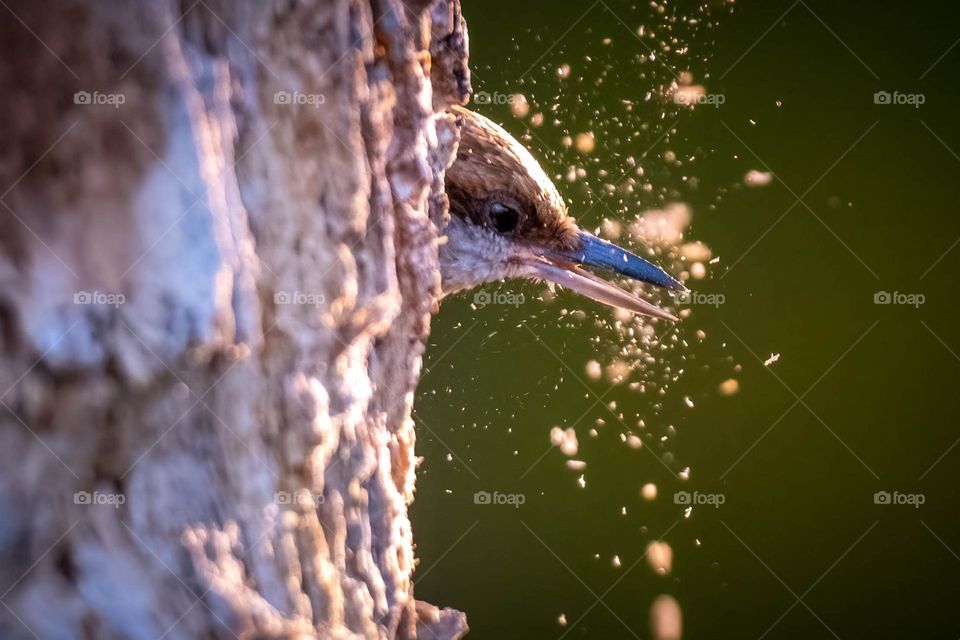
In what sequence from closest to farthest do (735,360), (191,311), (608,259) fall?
(191,311) < (608,259) < (735,360)

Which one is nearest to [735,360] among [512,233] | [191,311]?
[512,233]

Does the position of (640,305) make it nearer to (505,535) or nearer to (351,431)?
(351,431)

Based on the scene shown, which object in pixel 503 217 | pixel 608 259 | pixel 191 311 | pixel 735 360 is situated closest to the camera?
pixel 191 311

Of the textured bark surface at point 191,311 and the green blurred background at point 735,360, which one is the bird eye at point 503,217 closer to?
the green blurred background at point 735,360

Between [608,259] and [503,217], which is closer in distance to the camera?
[503,217]

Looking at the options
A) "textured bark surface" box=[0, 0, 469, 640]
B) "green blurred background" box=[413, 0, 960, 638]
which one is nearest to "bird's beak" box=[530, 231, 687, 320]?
"green blurred background" box=[413, 0, 960, 638]

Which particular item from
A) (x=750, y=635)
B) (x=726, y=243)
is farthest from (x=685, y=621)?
(x=726, y=243)

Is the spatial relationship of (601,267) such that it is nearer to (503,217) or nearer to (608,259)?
(608,259)

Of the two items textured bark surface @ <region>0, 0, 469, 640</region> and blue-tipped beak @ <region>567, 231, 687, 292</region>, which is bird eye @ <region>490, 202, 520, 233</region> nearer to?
blue-tipped beak @ <region>567, 231, 687, 292</region>

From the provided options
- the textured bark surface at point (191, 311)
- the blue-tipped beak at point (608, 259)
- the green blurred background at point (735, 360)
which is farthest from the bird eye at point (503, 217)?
the textured bark surface at point (191, 311)
